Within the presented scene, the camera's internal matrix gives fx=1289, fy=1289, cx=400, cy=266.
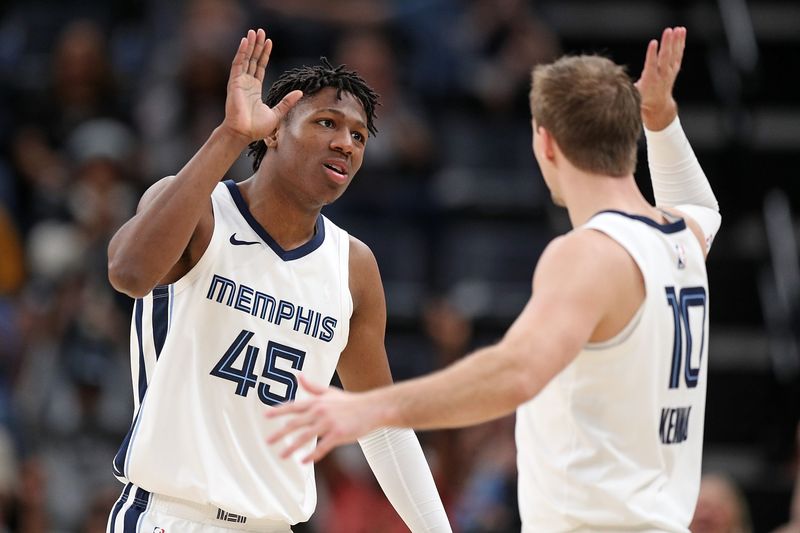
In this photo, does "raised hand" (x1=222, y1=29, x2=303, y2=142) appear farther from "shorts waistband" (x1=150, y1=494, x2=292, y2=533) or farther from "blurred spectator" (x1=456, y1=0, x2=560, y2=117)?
"blurred spectator" (x1=456, y1=0, x2=560, y2=117)

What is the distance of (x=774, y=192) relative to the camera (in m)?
10.7

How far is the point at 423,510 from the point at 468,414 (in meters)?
1.60

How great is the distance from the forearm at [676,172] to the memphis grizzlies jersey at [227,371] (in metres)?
1.32

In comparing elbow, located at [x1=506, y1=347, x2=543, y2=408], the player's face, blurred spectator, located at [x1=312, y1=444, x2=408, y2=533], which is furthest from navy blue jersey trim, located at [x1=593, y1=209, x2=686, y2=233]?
blurred spectator, located at [x1=312, y1=444, x2=408, y2=533]

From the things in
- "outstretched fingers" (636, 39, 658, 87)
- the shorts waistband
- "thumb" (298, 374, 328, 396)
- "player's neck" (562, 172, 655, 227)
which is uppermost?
"outstretched fingers" (636, 39, 658, 87)

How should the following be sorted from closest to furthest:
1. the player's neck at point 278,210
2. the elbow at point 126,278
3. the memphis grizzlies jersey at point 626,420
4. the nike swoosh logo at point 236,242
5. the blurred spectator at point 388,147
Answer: the memphis grizzlies jersey at point 626,420, the elbow at point 126,278, the nike swoosh logo at point 236,242, the player's neck at point 278,210, the blurred spectator at point 388,147

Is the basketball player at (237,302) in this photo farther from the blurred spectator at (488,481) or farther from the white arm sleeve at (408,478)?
the blurred spectator at (488,481)

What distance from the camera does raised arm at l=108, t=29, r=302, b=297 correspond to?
409 cm

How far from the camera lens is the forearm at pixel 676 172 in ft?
15.2

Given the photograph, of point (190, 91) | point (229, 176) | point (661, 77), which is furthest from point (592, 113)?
point (190, 91)

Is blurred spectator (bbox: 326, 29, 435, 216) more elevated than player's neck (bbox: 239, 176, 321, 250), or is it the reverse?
blurred spectator (bbox: 326, 29, 435, 216)

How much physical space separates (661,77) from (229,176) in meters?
5.82

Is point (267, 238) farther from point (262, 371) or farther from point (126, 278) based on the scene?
point (126, 278)

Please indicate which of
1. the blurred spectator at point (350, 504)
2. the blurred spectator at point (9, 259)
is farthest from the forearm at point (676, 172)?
the blurred spectator at point (9, 259)
